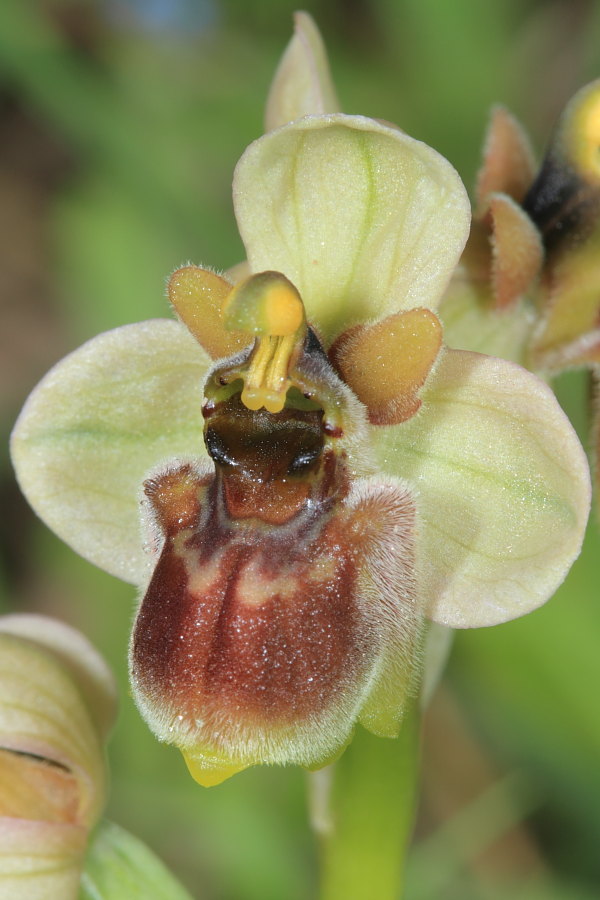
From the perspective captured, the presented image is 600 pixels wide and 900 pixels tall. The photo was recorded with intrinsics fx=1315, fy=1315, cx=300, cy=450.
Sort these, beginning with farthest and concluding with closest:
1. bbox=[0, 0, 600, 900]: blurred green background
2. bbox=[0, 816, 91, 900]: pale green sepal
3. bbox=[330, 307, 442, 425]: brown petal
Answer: bbox=[0, 0, 600, 900]: blurred green background < bbox=[0, 816, 91, 900]: pale green sepal < bbox=[330, 307, 442, 425]: brown petal

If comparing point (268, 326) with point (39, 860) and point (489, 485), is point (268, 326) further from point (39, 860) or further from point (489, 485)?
point (39, 860)

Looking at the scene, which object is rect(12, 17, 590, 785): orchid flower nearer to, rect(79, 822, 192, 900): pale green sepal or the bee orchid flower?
the bee orchid flower

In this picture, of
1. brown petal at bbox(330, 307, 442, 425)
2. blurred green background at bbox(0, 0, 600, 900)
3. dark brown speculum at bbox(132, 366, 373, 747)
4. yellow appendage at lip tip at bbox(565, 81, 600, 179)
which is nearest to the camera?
dark brown speculum at bbox(132, 366, 373, 747)

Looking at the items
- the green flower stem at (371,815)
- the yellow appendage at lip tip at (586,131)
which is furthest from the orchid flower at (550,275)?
the green flower stem at (371,815)

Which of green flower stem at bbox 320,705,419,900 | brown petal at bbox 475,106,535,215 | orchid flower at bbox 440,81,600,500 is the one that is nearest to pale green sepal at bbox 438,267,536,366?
orchid flower at bbox 440,81,600,500

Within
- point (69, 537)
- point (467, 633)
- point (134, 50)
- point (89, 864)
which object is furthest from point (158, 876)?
point (134, 50)

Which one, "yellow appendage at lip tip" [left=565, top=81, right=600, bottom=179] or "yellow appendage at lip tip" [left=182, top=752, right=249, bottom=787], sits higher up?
"yellow appendage at lip tip" [left=565, top=81, right=600, bottom=179]

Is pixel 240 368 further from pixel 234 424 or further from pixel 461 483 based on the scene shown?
pixel 461 483

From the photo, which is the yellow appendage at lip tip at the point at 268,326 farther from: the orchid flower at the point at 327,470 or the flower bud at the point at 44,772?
the flower bud at the point at 44,772
